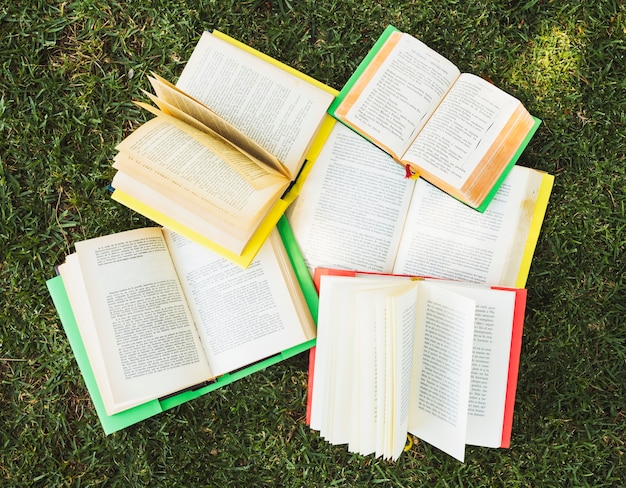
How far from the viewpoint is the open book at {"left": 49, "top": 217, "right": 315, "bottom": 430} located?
1.62 m

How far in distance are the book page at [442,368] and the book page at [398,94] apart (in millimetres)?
447

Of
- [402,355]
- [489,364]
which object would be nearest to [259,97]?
[402,355]

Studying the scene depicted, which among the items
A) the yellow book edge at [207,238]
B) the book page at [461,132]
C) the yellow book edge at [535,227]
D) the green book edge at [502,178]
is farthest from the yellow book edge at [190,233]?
the yellow book edge at [535,227]

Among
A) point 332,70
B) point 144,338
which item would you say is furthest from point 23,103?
point 332,70

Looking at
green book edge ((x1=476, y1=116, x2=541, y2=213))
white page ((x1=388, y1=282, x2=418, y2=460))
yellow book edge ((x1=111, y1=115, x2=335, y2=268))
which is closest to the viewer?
white page ((x1=388, y1=282, x2=418, y2=460))

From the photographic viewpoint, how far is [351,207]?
5.62 feet

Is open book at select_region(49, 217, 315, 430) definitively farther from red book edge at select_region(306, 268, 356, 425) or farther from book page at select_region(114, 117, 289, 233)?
book page at select_region(114, 117, 289, 233)

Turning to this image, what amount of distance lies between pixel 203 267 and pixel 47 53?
0.84 metres

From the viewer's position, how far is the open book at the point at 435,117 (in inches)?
64.4

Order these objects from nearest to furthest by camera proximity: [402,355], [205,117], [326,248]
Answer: [402,355] < [205,117] < [326,248]

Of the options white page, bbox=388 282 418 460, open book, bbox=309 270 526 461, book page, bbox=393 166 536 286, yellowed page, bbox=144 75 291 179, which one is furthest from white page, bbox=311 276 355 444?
yellowed page, bbox=144 75 291 179

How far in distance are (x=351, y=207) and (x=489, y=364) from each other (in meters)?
0.58

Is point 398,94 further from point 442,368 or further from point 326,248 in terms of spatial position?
point 442,368

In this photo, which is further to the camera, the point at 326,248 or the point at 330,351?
the point at 326,248
